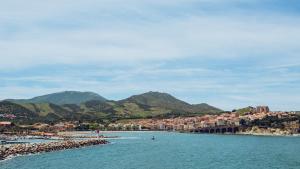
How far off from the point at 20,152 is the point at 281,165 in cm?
5382

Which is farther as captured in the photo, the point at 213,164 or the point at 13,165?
the point at 213,164

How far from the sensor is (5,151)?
108000 millimetres

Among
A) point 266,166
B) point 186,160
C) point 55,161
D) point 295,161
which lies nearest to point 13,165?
point 55,161

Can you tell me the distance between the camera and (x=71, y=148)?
456ft

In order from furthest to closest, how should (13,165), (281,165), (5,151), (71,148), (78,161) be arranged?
1. (71,148)
2. (5,151)
3. (78,161)
4. (281,165)
5. (13,165)

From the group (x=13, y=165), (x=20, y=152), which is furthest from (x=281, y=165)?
(x=20, y=152)

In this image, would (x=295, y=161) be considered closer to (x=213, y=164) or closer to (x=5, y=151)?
(x=213, y=164)

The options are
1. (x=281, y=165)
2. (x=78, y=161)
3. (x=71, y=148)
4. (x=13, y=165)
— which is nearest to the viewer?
(x=13, y=165)

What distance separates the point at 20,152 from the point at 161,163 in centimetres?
3471

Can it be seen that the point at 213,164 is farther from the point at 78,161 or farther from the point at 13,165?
the point at 13,165

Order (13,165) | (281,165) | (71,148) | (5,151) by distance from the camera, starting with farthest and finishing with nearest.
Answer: (71,148) < (5,151) < (281,165) < (13,165)

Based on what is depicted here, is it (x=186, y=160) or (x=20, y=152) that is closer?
(x=186, y=160)

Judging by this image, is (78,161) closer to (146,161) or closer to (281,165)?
(146,161)

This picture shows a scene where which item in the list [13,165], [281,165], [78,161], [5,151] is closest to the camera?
[13,165]
